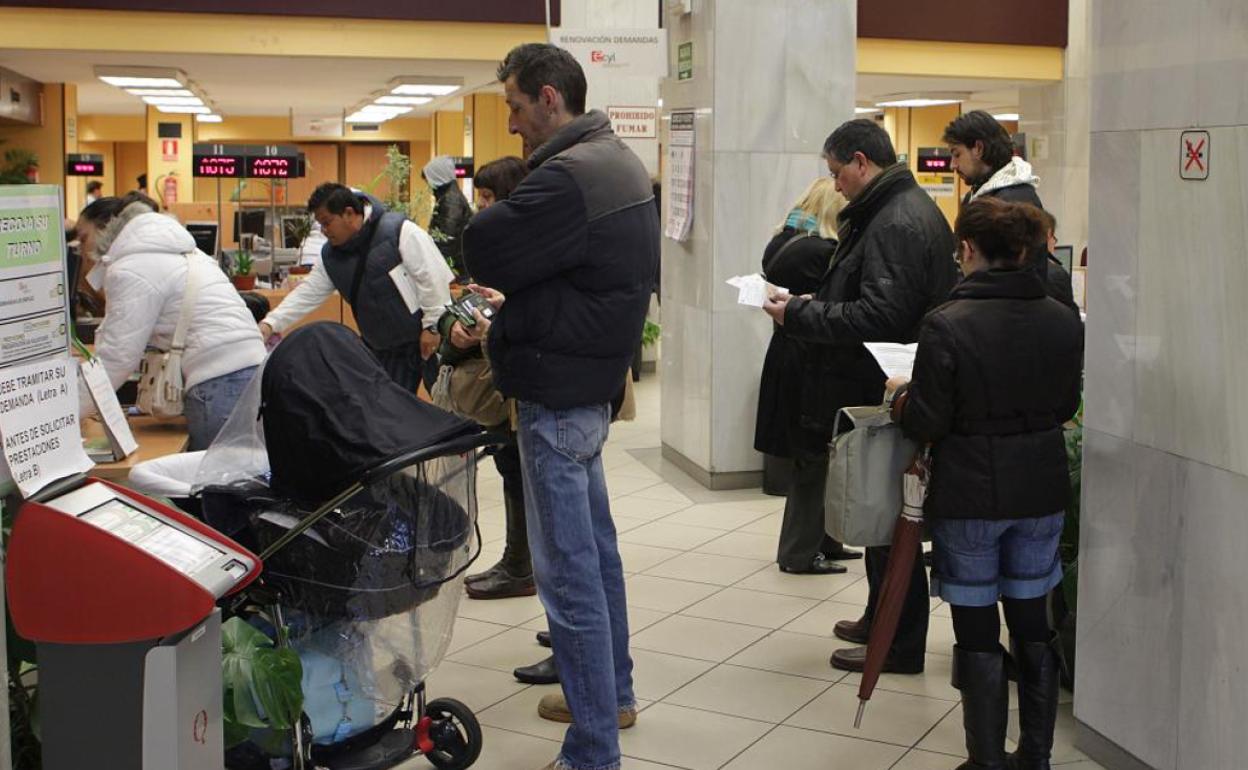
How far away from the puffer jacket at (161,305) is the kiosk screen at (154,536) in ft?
7.06

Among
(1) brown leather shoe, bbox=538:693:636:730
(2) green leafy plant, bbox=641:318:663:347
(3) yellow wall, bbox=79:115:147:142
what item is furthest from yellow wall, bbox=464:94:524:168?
(3) yellow wall, bbox=79:115:147:142

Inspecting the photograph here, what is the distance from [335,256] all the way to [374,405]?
307 centimetres

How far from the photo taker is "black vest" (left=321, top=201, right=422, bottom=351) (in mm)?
6285

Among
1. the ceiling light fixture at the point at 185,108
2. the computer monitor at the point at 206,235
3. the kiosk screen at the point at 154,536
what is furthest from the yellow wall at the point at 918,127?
the kiosk screen at the point at 154,536

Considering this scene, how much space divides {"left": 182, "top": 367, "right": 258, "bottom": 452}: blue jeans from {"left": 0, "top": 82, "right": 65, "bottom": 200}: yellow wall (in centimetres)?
1372

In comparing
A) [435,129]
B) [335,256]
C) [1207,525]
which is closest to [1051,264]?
[1207,525]

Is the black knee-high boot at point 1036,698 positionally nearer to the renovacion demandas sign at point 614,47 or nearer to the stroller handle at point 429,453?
the stroller handle at point 429,453

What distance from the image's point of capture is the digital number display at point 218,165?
13.3m

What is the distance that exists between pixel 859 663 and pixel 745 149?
341 cm

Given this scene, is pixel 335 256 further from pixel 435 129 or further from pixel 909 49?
pixel 435 129

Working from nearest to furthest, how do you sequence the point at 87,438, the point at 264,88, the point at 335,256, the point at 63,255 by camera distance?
the point at 63,255, the point at 87,438, the point at 335,256, the point at 264,88

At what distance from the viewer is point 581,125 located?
11.7ft

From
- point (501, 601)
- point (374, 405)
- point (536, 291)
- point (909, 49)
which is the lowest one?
point (501, 601)

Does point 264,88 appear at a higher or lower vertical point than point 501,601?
higher
